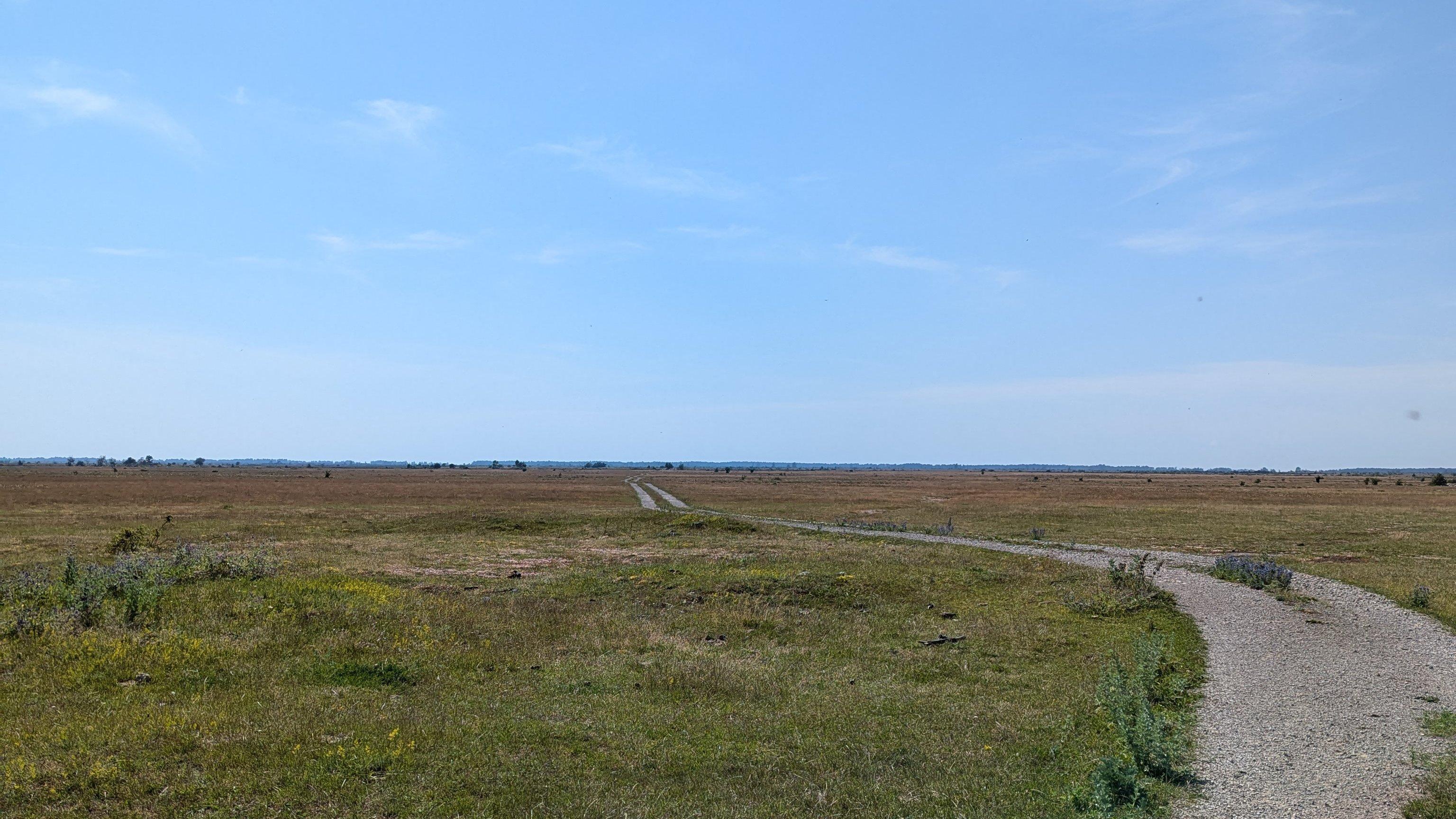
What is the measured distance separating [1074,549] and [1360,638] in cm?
2070

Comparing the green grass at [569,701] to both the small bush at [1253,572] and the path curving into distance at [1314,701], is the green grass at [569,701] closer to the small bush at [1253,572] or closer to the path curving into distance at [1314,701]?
the path curving into distance at [1314,701]

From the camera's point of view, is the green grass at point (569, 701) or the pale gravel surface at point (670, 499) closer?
the green grass at point (569, 701)

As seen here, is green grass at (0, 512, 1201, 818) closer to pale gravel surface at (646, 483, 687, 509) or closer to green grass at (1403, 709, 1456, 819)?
green grass at (1403, 709, 1456, 819)

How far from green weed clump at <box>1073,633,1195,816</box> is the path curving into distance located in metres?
0.35

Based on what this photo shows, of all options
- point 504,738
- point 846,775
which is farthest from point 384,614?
point 846,775

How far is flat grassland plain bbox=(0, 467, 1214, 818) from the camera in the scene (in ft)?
33.3

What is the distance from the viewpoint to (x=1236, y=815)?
8961mm

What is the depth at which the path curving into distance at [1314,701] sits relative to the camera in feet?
31.1

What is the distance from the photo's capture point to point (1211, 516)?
66000 mm

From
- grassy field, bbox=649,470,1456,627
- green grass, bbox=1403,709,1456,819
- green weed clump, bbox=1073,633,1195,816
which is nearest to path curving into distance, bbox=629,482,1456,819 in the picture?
green grass, bbox=1403,709,1456,819

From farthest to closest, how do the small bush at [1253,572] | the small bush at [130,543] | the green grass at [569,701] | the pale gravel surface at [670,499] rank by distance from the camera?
the pale gravel surface at [670,499], the small bush at [130,543], the small bush at [1253,572], the green grass at [569,701]

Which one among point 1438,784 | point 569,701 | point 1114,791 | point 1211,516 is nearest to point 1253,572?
point 1438,784

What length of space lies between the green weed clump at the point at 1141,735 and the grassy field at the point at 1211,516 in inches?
459

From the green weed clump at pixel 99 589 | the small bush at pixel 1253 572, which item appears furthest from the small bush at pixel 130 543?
the small bush at pixel 1253 572
